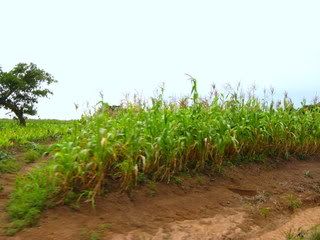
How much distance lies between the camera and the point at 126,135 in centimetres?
679

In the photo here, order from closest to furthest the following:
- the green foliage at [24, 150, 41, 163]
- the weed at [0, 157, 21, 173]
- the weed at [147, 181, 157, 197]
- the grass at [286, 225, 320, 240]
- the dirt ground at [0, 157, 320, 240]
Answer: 1. the grass at [286, 225, 320, 240]
2. the dirt ground at [0, 157, 320, 240]
3. the weed at [147, 181, 157, 197]
4. the weed at [0, 157, 21, 173]
5. the green foliage at [24, 150, 41, 163]

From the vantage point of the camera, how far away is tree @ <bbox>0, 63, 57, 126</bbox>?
21234 millimetres

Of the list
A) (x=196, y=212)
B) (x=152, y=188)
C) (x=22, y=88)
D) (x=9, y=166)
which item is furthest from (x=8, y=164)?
(x=22, y=88)

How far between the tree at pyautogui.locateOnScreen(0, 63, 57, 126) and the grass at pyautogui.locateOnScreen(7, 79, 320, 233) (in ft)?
42.9

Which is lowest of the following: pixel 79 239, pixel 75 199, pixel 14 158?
pixel 79 239

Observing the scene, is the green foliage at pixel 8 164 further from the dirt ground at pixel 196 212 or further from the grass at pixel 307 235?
the grass at pixel 307 235

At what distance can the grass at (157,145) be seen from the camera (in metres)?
6.29

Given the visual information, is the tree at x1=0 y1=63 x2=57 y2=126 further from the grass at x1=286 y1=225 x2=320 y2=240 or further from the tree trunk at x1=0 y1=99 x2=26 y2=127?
the grass at x1=286 y1=225 x2=320 y2=240

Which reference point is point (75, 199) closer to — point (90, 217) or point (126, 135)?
point (90, 217)

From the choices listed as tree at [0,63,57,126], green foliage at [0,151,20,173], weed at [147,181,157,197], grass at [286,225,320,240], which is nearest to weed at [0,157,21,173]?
green foliage at [0,151,20,173]

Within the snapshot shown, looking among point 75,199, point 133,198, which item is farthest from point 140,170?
point 75,199

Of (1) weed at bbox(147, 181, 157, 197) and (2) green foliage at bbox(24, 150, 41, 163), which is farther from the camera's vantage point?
(2) green foliage at bbox(24, 150, 41, 163)

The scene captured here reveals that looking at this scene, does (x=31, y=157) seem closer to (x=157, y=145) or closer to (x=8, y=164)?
(x=8, y=164)

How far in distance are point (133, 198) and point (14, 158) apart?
3948 mm
